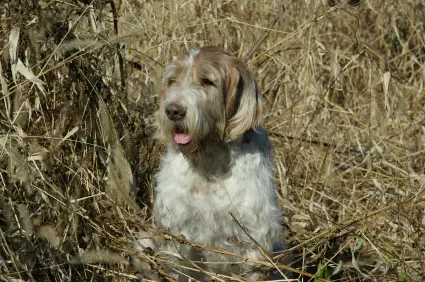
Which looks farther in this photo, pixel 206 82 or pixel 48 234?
pixel 206 82

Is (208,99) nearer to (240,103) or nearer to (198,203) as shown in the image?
(240,103)

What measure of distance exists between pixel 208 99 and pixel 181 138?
0.25 meters

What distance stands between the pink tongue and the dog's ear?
0.24 m

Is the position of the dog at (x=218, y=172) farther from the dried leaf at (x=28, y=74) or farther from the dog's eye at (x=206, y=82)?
the dried leaf at (x=28, y=74)

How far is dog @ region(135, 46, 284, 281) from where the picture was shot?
3750 millimetres

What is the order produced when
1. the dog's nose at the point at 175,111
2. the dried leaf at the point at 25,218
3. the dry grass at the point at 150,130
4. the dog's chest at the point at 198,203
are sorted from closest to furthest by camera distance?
the dried leaf at the point at 25,218 → the dog's nose at the point at 175,111 → the dry grass at the point at 150,130 → the dog's chest at the point at 198,203

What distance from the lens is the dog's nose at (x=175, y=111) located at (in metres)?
3.57

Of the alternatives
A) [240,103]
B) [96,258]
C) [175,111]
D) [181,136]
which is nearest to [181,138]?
[181,136]

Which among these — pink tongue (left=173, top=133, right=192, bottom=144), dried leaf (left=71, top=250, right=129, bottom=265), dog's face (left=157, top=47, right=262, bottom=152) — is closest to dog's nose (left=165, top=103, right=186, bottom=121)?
dog's face (left=157, top=47, right=262, bottom=152)

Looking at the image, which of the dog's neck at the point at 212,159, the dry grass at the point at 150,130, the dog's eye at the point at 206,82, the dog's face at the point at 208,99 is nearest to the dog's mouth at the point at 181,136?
the dog's face at the point at 208,99

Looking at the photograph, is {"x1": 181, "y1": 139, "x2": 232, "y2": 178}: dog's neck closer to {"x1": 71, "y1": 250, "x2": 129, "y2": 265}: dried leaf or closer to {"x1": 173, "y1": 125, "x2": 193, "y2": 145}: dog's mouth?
{"x1": 173, "y1": 125, "x2": 193, "y2": 145}: dog's mouth

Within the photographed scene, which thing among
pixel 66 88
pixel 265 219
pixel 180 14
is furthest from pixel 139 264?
pixel 180 14

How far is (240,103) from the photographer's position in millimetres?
3834

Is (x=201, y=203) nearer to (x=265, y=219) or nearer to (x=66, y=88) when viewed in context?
(x=265, y=219)
